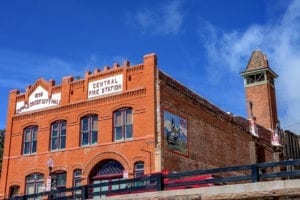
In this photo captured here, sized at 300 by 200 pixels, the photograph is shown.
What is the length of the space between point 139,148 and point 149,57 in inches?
225

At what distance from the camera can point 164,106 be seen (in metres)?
29.4

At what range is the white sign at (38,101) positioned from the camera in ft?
112

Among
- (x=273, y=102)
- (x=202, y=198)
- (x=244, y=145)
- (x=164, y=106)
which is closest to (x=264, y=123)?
(x=273, y=102)

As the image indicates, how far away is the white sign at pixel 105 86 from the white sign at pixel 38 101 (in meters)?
3.04

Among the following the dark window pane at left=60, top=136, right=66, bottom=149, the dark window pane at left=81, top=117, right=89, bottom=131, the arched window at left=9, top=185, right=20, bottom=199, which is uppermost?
the dark window pane at left=81, top=117, right=89, bottom=131

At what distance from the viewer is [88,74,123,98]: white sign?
31.0m

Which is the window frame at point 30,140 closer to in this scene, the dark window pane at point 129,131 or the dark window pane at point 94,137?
the dark window pane at point 94,137

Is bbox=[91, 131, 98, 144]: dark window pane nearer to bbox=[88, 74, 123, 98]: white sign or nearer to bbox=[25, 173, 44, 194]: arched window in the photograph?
bbox=[88, 74, 123, 98]: white sign

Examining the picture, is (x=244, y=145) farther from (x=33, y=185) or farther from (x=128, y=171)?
(x=33, y=185)

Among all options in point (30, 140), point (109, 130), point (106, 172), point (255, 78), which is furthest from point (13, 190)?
point (255, 78)

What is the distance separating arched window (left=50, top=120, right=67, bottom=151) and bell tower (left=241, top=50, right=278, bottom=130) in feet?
86.0

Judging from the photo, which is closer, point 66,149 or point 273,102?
point 66,149

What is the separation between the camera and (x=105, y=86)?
31.6 meters

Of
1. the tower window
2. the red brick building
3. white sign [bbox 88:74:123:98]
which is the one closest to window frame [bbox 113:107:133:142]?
the red brick building
